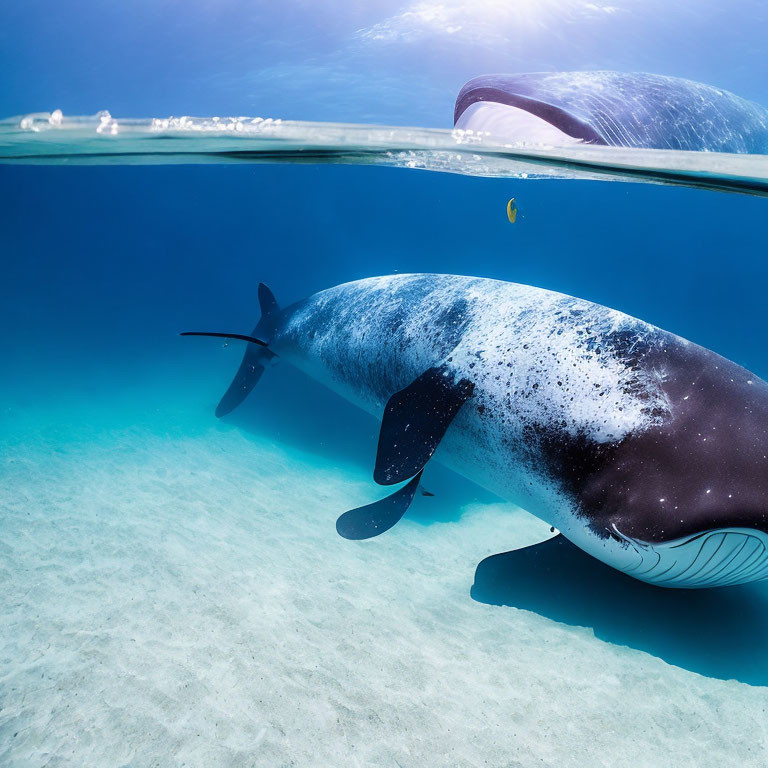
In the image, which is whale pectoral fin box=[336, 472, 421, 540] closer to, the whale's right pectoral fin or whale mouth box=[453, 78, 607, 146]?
the whale's right pectoral fin

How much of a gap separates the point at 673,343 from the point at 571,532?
5.42 ft

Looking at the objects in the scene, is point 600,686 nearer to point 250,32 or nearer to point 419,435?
point 419,435

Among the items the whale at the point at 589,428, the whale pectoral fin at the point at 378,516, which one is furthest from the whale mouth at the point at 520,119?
the whale pectoral fin at the point at 378,516

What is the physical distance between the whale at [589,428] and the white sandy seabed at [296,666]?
2.50 ft

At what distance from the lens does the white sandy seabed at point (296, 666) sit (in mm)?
2525

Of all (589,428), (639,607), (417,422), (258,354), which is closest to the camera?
(589,428)

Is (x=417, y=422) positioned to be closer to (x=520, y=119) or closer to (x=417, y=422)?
(x=417, y=422)

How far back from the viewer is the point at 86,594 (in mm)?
3699

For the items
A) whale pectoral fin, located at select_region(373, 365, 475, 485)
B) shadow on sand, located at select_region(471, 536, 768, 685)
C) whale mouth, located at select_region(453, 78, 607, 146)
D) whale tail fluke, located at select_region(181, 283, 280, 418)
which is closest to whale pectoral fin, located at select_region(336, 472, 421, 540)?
whale pectoral fin, located at select_region(373, 365, 475, 485)

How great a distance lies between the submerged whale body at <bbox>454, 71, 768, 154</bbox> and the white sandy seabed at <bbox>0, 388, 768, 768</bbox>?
524 cm

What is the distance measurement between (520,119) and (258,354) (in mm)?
5665

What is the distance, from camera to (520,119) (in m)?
5.89

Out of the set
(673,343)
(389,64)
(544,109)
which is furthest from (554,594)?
(389,64)

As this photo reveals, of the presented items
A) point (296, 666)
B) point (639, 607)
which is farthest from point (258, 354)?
point (639, 607)
